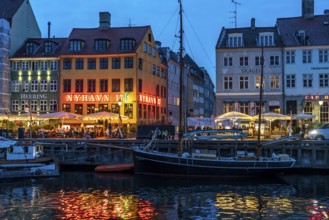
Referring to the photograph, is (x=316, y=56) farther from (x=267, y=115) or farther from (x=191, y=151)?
(x=191, y=151)

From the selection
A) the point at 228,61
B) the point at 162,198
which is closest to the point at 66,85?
the point at 228,61

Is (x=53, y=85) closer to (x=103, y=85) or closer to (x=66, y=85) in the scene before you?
(x=66, y=85)

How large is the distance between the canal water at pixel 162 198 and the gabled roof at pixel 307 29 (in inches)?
1016

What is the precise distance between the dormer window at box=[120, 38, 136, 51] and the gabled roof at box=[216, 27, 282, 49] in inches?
430

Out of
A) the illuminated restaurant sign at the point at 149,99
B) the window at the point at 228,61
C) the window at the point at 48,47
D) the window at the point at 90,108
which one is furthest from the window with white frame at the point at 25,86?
the window at the point at 228,61

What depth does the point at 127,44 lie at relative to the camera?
213 feet

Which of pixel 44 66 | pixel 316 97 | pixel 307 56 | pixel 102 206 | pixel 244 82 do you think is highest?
pixel 307 56

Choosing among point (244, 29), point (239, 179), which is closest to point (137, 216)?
point (239, 179)

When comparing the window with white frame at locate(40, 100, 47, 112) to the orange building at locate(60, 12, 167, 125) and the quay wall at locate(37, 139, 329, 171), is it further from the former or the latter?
the quay wall at locate(37, 139, 329, 171)

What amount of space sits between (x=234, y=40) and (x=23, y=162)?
33.5m

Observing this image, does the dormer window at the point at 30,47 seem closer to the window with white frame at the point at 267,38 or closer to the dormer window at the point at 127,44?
the dormer window at the point at 127,44

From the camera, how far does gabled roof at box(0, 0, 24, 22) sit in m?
67.9

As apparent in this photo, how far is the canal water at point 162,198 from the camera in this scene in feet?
83.7

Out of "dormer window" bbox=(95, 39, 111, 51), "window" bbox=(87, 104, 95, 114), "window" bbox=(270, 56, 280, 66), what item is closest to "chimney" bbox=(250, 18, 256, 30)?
"window" bbox=(270, 56, 280, 66)
